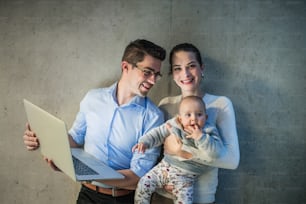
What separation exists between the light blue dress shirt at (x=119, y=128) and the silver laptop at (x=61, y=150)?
10cm

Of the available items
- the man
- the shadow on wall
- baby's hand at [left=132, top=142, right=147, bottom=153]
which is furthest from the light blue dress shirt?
the shadow on wall

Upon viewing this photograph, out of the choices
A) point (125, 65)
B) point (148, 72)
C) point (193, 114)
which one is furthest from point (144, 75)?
point (193, 114)

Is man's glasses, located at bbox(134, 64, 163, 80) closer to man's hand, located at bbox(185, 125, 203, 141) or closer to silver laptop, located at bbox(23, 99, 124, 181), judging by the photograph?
man's hand, located at bbox(185, 125, 203, 141)

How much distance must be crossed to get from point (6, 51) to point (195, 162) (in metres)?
1.36

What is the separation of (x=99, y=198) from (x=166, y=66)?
84 cm

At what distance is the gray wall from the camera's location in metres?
1.98

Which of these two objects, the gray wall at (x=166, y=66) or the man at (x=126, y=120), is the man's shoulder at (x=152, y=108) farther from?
the gray wall at (x=166, y=66)

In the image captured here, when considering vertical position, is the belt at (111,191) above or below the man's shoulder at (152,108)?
below

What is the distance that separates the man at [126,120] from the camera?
1.85m

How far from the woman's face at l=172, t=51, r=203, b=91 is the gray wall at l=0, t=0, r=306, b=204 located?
0.54 ft

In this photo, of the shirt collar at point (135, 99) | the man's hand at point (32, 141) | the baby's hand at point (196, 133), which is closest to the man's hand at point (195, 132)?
the baby's hand at point (196, 133)

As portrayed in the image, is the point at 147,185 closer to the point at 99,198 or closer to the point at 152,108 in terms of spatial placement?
the point at 99,198

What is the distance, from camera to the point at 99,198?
6.04ft

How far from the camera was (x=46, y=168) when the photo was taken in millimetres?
2166
